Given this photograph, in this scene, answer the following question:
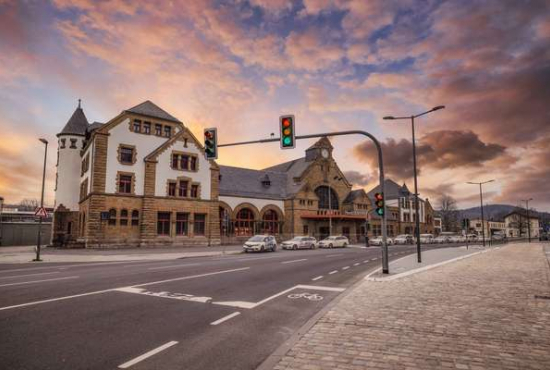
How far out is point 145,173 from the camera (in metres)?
35.3

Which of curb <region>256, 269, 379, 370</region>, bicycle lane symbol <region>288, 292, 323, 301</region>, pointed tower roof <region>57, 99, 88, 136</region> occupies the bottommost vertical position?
bicycle lane symbol <region>288, 292, 323, 301</region>

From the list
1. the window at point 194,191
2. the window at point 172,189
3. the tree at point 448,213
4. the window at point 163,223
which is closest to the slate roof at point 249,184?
the window at point 194,191

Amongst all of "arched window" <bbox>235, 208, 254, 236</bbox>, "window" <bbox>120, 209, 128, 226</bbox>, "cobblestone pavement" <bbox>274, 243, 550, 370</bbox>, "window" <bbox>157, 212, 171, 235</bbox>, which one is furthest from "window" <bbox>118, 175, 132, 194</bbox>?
"cobblestone pavement" <bbox>274, 243, 550, 370</bbox>

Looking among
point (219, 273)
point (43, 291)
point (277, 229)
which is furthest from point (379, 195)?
point (277, 229)

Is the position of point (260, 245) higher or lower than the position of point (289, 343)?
lower

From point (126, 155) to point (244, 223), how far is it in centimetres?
1752

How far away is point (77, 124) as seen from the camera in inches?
1569

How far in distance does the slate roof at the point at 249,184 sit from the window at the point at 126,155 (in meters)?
12.2

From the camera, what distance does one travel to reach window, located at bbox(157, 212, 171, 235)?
35469 mm

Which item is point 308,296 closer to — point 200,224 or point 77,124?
point 200,224

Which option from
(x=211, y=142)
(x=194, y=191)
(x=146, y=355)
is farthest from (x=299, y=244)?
(x=146, y=355)

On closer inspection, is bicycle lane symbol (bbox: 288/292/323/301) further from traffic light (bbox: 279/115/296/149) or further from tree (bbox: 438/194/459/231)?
tree (bbox: 438/194/459/231)

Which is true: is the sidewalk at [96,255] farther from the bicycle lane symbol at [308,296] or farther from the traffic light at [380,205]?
the bicycle lane symbol at [308,296]

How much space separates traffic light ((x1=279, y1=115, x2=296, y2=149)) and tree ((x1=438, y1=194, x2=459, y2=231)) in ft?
331
